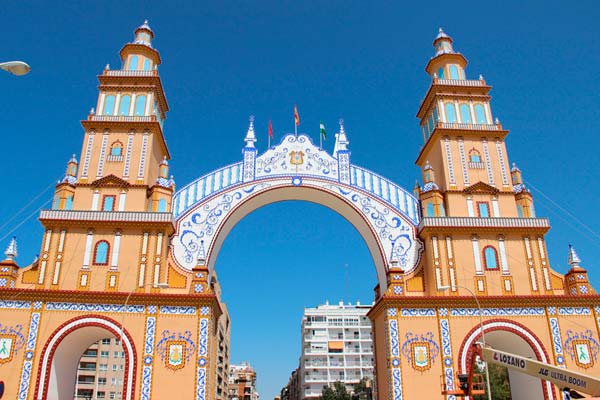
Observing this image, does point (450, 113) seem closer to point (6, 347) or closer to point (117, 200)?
point (117, 200)

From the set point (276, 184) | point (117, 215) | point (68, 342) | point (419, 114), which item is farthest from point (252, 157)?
point (68, 342)

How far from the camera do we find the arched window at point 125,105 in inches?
1027

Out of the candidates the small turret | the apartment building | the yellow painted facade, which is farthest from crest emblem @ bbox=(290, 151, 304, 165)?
the apartment building

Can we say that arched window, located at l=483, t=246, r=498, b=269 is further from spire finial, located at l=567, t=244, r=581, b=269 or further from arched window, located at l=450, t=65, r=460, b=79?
arched window, located at l=450, t=65, r=460, b=79

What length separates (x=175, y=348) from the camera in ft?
71.3

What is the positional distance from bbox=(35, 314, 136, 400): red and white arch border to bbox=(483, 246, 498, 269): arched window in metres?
15.2

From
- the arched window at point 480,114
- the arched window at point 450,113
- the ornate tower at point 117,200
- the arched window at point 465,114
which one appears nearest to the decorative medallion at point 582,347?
the arched window at point 480,114

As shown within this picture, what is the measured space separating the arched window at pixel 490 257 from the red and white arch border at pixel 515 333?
94.2 inches

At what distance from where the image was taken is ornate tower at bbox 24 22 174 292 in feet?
74.9

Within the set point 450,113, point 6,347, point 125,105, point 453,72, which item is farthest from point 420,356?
point 125,105

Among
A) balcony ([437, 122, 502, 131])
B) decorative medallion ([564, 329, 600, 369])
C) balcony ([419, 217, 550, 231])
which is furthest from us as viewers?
balcony ([437, 122, 502, 131])

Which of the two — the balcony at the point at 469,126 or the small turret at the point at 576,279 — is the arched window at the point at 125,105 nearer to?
the balcony at the point at 469,126

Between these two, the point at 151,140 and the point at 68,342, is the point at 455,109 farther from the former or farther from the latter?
the point at 68,342

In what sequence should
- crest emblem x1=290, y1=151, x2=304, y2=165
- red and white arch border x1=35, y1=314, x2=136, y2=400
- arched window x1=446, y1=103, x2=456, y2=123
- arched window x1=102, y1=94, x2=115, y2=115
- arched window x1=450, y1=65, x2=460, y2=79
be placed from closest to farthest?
1. red and white arch border x1=35, y1=314, x2=136, y2=400
2. arched window x1=102, y1=94, x2=115, y2=115
3. crest emblem x1=290, y1=151, x2=304, y2=165
4. arched window x1=446, y1=103, x2=456, y2=123
5. arched window x1=450, y1=65, x2=460, y2=79
